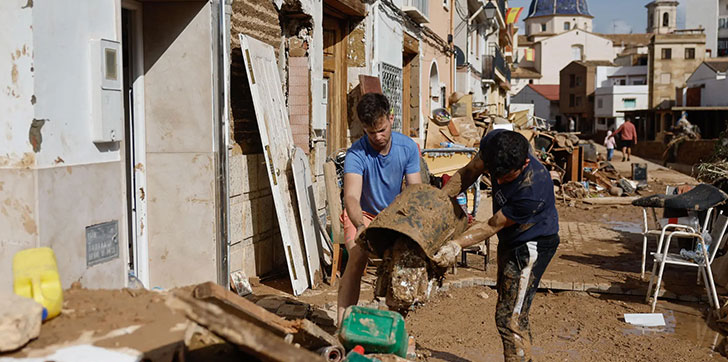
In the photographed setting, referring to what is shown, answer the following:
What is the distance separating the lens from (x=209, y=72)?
5.38m

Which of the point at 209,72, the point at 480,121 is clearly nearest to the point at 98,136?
the point at 209,72

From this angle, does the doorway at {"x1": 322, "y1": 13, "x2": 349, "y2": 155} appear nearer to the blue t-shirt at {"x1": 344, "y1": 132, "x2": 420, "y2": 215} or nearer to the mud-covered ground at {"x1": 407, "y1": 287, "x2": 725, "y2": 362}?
the mud-covered ground at {"x1": 407, "y1": 287, "x2": 725, "y2": 362}

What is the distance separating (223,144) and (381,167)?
1.52 m

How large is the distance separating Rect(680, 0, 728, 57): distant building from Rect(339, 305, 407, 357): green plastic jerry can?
72233 millimetres

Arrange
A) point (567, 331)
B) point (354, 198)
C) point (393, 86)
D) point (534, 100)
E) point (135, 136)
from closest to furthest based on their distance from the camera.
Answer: point (354, 198) → point (135, 136) → point (567, 331) → point (393, 86) → point (534, 100)

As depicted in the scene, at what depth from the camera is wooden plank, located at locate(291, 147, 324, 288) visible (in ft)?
21.4

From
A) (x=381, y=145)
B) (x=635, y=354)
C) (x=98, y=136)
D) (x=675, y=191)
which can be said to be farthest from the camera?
(x=675, y=191)

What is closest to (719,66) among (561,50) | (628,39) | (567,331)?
(561,50)

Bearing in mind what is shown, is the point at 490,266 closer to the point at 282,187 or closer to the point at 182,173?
the point at 282,187

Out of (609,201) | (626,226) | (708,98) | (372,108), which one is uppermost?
(708,98)

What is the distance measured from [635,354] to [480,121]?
12940mm

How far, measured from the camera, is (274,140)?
6.38 meters

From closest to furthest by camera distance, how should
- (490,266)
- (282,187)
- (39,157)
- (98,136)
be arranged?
(39,157) < (98,136) < (282,187) < (490,266)

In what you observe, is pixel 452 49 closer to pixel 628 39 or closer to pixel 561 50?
pixel 561 50
